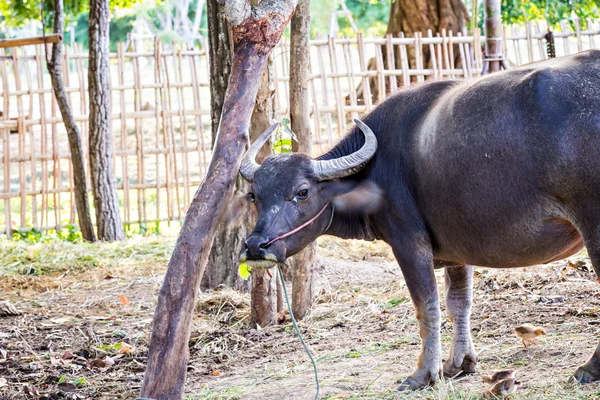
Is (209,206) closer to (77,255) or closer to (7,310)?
(7,310)

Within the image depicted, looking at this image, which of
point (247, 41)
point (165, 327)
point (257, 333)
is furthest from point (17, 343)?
point (247, 41)

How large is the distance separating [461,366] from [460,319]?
30 cm

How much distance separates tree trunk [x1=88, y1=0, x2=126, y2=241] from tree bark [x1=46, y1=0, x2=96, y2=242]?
0.15m

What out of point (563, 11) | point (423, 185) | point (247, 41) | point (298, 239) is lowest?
point (298, 239)

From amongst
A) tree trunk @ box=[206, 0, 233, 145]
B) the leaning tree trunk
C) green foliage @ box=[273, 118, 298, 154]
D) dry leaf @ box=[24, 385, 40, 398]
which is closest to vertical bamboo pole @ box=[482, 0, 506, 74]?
green foliage @ box=[273, 118, 298, 154]

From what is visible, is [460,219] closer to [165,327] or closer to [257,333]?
[165,327]

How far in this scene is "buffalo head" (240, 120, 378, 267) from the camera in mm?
4559

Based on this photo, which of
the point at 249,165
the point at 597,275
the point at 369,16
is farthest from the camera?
the point at 369,16

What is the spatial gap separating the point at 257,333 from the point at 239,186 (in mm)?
1212

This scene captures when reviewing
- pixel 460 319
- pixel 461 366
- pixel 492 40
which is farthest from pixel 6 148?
pixel 461 366

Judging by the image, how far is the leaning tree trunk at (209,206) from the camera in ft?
13.9

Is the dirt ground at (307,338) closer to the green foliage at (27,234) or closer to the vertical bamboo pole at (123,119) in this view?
the green foliage at (27,234)

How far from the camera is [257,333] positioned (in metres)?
6.28

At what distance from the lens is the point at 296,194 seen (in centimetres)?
470
